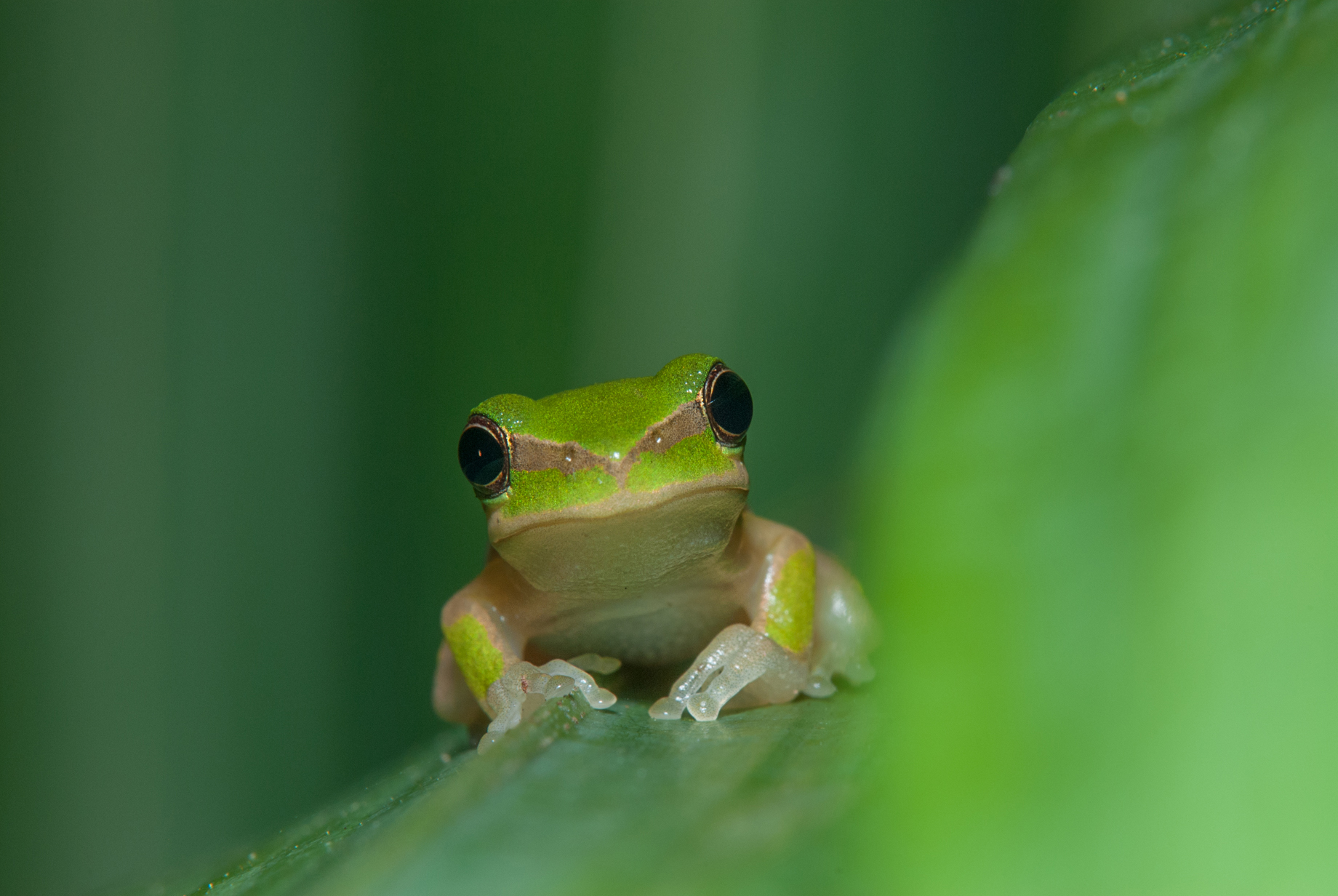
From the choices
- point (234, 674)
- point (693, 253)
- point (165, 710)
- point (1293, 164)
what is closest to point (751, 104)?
point (693, 253)

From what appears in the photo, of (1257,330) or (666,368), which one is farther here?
(666,368)

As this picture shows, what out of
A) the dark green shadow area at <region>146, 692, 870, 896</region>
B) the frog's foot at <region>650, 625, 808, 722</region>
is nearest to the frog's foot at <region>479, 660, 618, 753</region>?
the frog's foot at <region>650, 625, 808, 722</region>

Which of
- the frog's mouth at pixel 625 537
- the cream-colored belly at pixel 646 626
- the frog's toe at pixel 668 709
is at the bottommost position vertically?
the cream-colored belly at pixel 646 626

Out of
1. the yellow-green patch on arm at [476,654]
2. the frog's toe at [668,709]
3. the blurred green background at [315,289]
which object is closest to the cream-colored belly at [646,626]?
the yellow-green patch on arm at [476,654]

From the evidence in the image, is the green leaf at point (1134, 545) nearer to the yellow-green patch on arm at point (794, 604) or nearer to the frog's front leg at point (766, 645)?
the frog's front leg at point (766, 645)

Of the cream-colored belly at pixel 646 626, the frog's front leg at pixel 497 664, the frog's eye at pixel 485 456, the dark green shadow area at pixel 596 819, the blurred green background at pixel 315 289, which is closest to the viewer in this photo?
the dark green shadow area at pixel 596 819

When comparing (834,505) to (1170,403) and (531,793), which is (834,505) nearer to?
(531,793)
